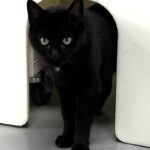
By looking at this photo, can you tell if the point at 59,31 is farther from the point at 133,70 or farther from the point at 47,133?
the point at 47,133

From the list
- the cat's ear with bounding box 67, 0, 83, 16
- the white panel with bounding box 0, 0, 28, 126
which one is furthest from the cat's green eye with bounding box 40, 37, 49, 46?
the white panel with bounding box 0, 0, 28, 126

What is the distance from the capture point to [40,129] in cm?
133

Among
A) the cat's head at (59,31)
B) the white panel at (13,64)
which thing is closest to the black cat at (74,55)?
the cat's head at (59,31)

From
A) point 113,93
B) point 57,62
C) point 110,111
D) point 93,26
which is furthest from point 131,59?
point 113,93

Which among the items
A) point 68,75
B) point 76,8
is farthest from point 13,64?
point 76,8

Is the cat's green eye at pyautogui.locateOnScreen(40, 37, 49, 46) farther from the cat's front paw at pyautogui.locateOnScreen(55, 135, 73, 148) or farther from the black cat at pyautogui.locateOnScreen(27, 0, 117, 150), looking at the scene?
the cat's front paw at pyautogui.locateOnScreen(55, 135, 73, 148)

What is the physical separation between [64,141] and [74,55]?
31 cm

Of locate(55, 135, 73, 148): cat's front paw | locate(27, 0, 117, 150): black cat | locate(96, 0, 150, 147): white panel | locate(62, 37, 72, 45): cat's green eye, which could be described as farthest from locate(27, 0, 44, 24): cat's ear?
locate(55, 135, 73, 148): cat's front paw

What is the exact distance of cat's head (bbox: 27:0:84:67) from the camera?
1.01 m

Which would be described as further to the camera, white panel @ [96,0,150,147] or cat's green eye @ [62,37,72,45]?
white panel @ [96,0,150,147]

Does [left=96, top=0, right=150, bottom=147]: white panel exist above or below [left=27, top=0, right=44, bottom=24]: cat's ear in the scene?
below

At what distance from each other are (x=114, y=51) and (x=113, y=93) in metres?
0.32

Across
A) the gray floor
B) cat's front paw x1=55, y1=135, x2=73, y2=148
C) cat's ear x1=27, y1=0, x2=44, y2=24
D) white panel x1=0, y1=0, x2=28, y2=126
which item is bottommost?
the gray floor

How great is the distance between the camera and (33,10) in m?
1.03
